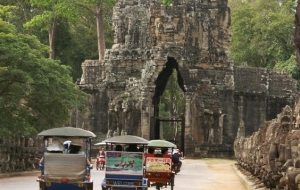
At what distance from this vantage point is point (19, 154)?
32.3m

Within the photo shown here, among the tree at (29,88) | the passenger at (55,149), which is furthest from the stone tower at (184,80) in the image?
the passenger at (55,149)

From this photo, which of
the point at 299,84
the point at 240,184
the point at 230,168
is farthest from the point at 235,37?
the point at 240,184

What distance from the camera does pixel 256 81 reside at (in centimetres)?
5306

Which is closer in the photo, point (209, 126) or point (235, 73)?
point (209, 126)

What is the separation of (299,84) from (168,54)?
21763mm

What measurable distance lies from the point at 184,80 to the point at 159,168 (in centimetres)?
2669

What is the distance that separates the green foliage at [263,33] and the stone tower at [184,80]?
45.7ft

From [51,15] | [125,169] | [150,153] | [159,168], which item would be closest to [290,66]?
[51,15]

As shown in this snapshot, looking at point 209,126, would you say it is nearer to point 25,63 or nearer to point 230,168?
point 230,168

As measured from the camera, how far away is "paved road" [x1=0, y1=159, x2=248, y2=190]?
24.5m

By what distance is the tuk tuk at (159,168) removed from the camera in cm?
2270

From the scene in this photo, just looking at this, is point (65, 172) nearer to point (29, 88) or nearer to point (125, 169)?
point (125, 169)

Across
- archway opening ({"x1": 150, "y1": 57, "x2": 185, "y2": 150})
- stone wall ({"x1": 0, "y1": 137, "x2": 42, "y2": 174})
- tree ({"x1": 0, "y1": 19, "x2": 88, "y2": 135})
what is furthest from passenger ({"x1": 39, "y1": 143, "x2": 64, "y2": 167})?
archway opening ({"x1": 150, "y1": 57, "x2": 185, "y2": 150})

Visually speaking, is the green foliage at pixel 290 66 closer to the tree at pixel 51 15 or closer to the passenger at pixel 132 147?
the tree at pixel 51 15
